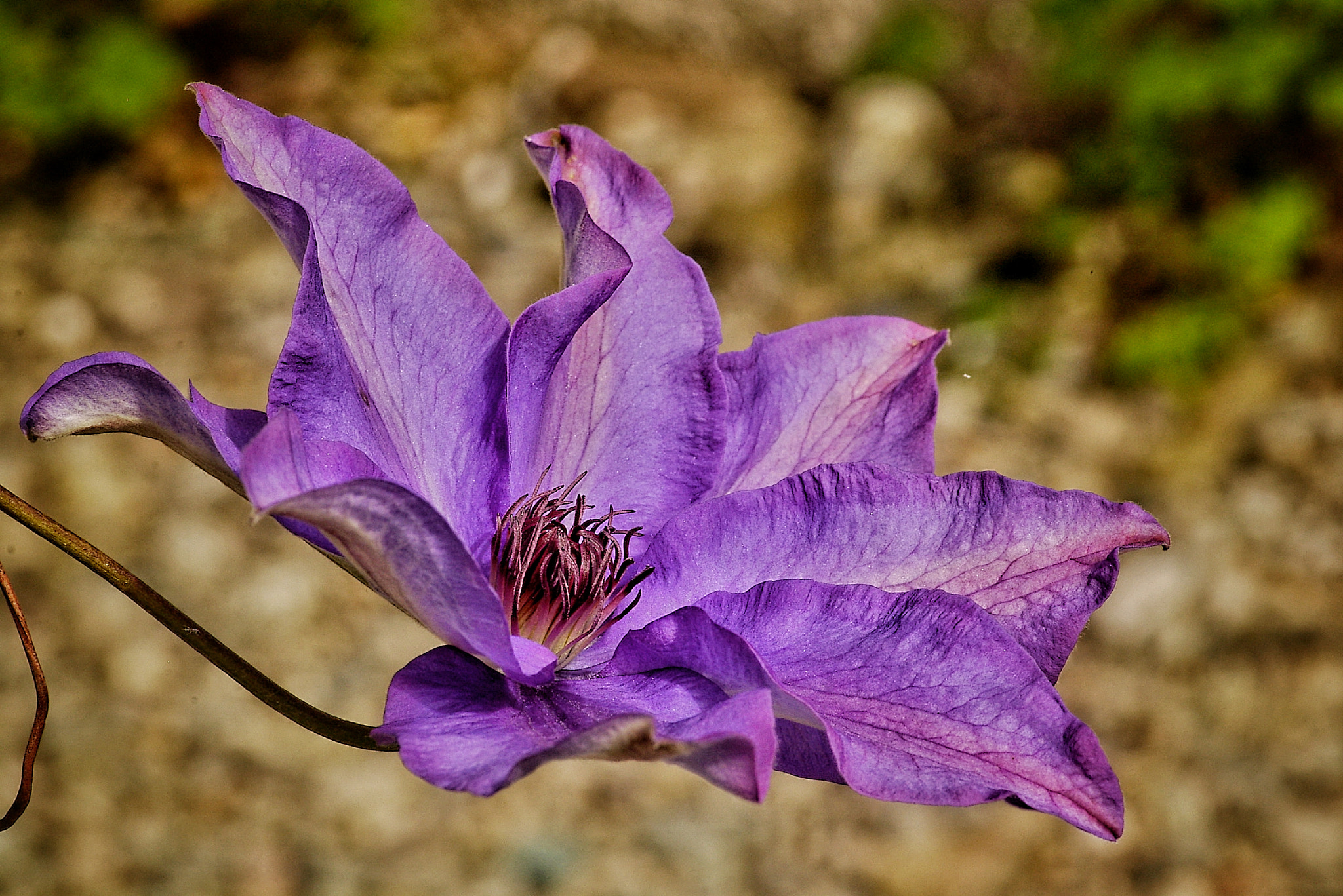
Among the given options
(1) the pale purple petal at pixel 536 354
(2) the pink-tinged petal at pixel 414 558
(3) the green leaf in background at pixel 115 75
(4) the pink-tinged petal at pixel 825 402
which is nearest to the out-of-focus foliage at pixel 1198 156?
(3) the green leaf in background at pixel 115 75

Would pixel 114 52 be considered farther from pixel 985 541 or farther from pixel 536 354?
pixel 985 541

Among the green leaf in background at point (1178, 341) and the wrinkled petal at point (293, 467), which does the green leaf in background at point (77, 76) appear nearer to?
the green leaf in background at point (1178, 341)

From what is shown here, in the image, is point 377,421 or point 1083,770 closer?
point 1083,770

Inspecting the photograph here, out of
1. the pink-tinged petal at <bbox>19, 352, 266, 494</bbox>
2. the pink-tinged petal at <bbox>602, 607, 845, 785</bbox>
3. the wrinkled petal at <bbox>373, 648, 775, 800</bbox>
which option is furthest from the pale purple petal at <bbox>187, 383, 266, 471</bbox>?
the pink-tinged petal at <bbox>602, 607, 845, 785</bbox>

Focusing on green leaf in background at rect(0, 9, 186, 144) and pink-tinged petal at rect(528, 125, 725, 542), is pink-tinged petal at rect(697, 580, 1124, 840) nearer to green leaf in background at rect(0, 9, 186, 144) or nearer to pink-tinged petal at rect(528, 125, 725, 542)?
pink-tinged petal at rect(528, 125, 725, 542)

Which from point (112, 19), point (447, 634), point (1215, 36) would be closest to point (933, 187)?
point (1215, 36)

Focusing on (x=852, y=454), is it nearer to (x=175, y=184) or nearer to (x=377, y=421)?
(x=377, y=421)
